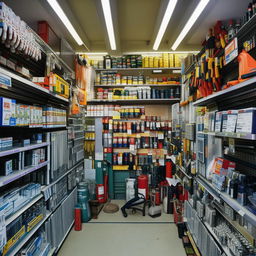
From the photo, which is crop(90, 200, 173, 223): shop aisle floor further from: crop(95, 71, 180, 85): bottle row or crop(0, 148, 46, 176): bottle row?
crop(95, 71, 180, 85): bottle row

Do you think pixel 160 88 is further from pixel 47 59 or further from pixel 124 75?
pixel 47 59

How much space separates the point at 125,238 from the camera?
2.96 meters

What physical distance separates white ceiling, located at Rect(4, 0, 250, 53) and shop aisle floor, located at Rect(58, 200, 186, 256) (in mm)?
3394

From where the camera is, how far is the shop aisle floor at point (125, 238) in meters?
2.65

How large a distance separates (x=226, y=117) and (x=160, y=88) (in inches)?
124

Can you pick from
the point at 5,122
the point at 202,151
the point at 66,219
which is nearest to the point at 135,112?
the point at 202,151

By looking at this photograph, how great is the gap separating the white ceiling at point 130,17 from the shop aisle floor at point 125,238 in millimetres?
3394

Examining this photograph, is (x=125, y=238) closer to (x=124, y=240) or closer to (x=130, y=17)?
(x=124, y=240)

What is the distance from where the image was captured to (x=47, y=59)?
2.45m

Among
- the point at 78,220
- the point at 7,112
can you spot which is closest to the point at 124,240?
the point at 78,220

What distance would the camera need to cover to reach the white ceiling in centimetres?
236

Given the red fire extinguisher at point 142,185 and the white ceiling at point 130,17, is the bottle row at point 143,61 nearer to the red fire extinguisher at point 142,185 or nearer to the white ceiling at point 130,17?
the white ceiling at point 130,17

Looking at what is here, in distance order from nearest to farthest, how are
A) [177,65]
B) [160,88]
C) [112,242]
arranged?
[112,242] → [177,65] → [160,88]

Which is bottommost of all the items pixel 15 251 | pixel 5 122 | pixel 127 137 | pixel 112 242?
pixel 112 242
